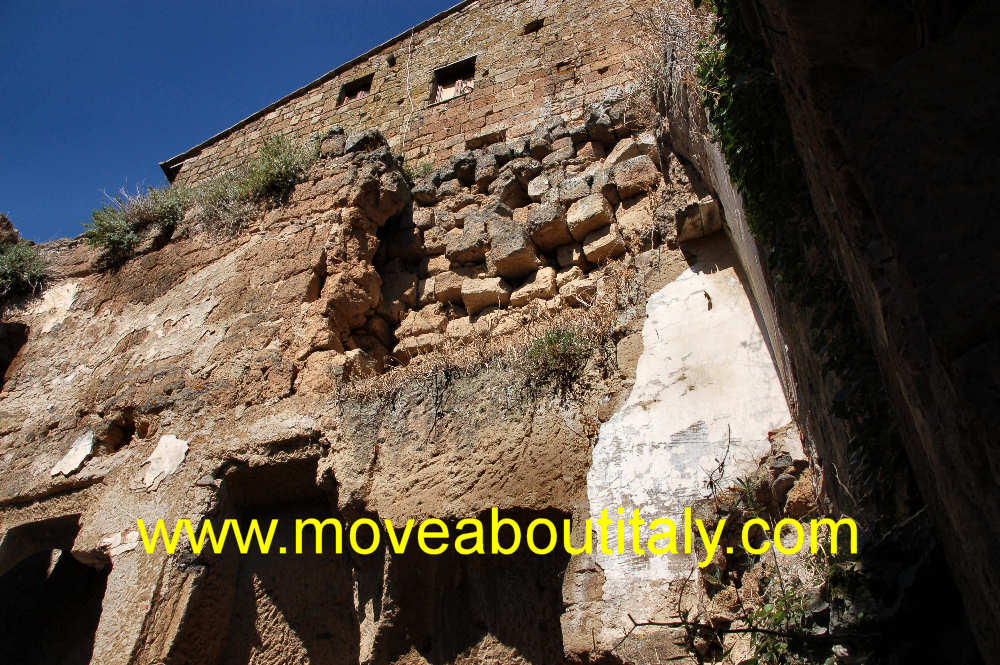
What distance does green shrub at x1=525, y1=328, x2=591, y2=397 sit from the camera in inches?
129

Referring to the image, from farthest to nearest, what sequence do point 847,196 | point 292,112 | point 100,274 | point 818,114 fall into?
point 292,112
point 100,274
point 818,114
point 847,196

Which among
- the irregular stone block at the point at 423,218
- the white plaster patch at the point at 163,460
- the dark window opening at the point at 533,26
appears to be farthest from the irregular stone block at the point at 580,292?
the dark window opening at the point at 533,26

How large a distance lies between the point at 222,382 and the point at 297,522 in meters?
1.03

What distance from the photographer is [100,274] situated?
593 cm

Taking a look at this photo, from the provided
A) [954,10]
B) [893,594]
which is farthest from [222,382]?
[954,10]

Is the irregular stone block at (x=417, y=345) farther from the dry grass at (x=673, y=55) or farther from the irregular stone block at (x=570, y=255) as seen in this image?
the dry grass at (x=673, y=55)

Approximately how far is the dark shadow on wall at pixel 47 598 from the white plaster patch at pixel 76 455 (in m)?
0.30

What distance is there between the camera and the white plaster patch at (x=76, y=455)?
426 cm

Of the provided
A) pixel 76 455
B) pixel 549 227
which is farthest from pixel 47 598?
pixel 549 227

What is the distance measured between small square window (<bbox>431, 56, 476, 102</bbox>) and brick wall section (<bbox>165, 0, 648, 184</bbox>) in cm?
9

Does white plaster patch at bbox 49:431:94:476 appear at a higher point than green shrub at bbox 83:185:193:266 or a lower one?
lower

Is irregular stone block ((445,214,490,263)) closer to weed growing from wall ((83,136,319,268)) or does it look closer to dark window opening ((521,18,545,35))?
weed growing from wall ((83,136,319,268))

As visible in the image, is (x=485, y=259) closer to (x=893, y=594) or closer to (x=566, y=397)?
(x=566, y=397)

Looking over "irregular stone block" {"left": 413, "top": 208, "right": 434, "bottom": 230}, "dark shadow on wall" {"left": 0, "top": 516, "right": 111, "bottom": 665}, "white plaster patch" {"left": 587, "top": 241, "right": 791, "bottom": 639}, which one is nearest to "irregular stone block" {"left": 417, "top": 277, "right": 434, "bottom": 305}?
"irregular stone block" {"left": 413, "top": 208, "right": 434, "bottom": 230}
